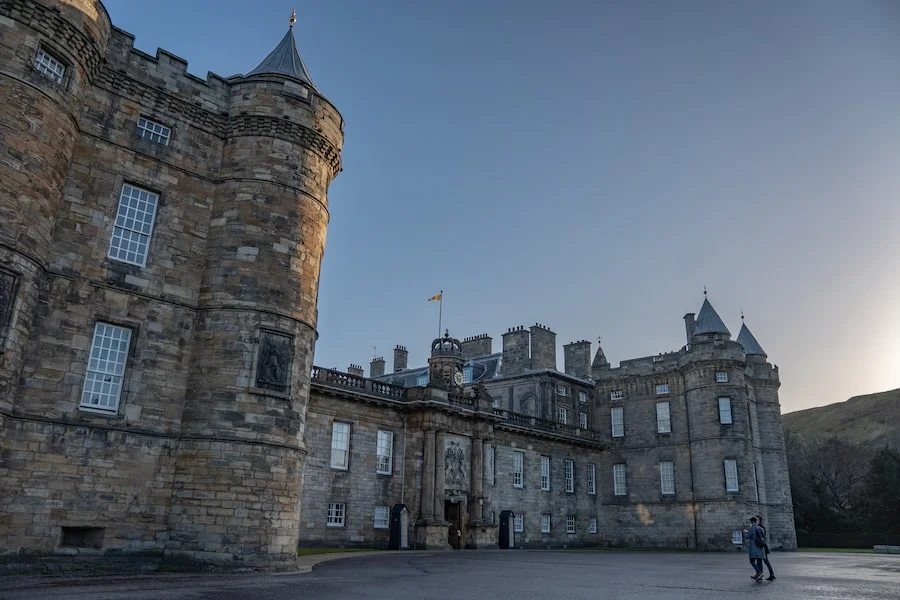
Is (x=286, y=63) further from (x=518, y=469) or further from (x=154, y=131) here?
(x=518, y=469)

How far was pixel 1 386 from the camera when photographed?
14445mm

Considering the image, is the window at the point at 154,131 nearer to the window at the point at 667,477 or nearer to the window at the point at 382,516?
the window at the point at 382,516

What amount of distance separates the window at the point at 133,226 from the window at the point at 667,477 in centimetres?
3742

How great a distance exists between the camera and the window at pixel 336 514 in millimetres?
29297

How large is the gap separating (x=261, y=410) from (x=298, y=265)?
4463 millimetres

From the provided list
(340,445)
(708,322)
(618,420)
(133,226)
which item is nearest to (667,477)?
(618,420)

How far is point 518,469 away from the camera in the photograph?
40.4 meters

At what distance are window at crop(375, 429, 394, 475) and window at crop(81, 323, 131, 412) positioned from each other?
1659cm

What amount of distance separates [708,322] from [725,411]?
19.8ft

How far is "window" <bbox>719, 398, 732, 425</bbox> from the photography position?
140ft

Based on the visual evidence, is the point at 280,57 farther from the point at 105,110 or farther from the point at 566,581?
the point at 566,581

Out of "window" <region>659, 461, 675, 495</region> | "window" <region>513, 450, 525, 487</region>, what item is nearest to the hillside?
"window" <region>659, 461, 675, 495</region>

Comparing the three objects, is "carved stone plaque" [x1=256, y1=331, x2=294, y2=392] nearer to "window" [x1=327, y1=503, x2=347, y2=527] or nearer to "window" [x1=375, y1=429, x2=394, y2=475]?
"window" [x1=327, y1=503, x2=347, y2=527]

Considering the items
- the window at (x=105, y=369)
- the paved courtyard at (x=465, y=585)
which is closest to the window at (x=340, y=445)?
the paved courtyard at (x=465, y=585)
